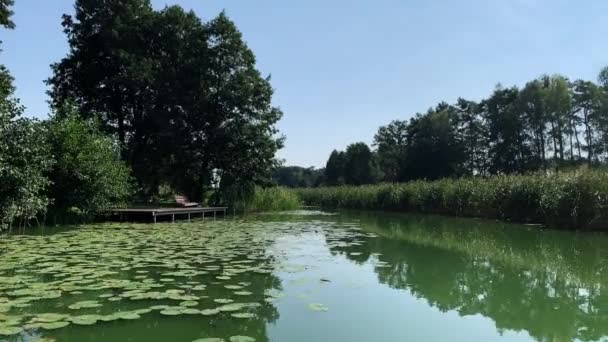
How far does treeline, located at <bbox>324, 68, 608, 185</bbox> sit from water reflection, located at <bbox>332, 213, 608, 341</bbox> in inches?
1167

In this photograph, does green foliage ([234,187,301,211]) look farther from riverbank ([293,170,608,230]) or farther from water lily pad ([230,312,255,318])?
water lily pad ([230,312,255,318])

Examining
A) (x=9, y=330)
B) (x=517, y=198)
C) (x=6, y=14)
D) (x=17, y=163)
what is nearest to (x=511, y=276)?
(x=9, y=330)

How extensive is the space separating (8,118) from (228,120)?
53.5ft

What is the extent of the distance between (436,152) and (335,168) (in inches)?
755

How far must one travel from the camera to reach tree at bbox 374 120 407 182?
65.9m

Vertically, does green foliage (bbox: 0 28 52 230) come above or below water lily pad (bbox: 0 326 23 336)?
above

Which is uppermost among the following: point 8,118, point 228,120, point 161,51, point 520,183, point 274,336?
point 161,51

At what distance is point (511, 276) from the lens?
7.32 m

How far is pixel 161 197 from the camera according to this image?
30.7 m

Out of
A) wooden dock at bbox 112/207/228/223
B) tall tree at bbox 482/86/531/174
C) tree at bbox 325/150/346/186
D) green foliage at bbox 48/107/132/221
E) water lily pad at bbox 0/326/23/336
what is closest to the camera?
water lily pad at bbox 0/326/23/336

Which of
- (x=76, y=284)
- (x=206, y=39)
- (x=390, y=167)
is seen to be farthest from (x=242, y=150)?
(x=390, y=167)

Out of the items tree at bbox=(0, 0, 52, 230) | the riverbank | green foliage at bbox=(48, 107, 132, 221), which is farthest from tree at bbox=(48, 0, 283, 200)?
tree at bbox=(0, 0, 52, 230)

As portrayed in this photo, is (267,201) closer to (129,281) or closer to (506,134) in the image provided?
(129,281)

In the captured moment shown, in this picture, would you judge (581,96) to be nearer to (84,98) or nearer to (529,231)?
(529,231)
